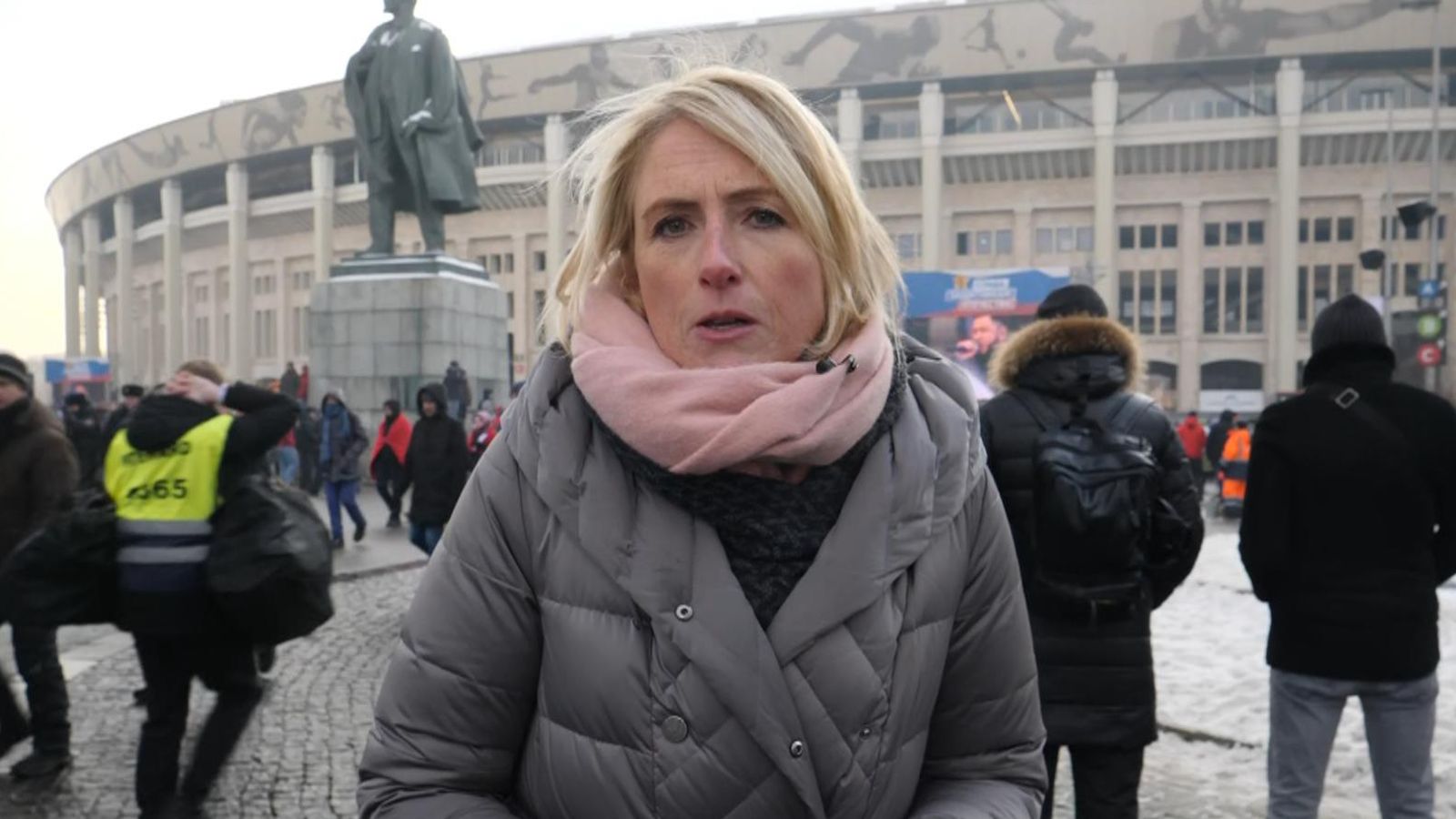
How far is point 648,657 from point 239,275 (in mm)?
63552

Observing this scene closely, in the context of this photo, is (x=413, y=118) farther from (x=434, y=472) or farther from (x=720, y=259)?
(x=720, y=259)

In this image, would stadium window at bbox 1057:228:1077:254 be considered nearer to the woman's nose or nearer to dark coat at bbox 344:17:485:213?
dark coat at bbox 344:17:485:213

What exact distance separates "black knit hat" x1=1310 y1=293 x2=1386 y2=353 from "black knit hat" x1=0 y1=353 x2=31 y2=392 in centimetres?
460

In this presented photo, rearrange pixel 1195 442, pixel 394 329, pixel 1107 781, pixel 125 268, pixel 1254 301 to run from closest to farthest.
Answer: pixel 1107 781 < pixel 394 329 < pixel 1195 442 < pixel 1254 301 < pixel 125 268

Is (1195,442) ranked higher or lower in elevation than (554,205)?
lower

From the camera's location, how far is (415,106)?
13648 millimetres

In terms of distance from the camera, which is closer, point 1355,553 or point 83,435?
point 1355,553

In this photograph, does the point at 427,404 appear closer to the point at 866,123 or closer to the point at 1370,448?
the point at 1370,448

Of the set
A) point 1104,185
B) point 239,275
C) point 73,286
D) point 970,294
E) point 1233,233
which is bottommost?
point 970,294

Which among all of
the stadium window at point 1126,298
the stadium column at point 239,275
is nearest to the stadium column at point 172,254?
the stadium column at point 239,275

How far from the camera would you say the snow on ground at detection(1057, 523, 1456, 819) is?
14.3 feet

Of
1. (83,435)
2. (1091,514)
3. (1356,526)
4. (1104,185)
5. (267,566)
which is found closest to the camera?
(1091,514)

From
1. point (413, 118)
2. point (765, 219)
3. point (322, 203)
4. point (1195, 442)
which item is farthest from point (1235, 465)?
point (322, 203)

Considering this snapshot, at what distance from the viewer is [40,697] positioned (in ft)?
15.2
